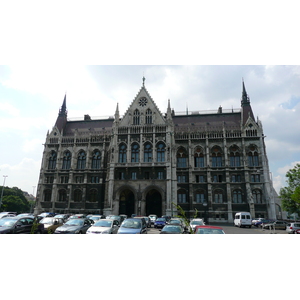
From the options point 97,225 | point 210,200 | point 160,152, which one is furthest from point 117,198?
point 97,225

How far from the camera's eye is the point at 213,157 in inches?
1843

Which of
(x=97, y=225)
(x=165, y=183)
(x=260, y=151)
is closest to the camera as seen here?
(x=97, y=225)

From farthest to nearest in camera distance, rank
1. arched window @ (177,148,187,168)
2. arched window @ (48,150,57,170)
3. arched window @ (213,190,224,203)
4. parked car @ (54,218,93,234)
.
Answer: arched window @ (48,150,57,170) → arched window @ (177,148,187,168) → arched window @ (213,190,224,203) → parked car @ (54,218,93,234)

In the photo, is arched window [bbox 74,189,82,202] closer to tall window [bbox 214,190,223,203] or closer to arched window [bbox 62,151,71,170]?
arched window [bbox 62,151,71,170]

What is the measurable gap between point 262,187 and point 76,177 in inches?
1526

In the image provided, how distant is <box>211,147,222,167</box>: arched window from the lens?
4628 centimetres

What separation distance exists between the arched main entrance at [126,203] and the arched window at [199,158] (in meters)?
15.0

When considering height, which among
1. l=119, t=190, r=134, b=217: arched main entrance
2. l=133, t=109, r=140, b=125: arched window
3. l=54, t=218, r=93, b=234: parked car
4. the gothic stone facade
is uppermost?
l=133, t=109, r=140, b=125: arched window

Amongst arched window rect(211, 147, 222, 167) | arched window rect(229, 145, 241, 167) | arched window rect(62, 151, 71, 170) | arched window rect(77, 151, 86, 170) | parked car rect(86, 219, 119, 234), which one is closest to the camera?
parked car rect(86, 219, 119, 234)

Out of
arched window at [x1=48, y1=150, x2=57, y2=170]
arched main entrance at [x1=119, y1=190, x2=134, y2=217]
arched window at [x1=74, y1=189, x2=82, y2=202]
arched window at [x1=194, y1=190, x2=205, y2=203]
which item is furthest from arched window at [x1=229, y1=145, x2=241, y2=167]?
arched window at [x1=48, y1=150, x2=57, y2=170]

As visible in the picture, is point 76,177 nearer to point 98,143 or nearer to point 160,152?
point 98,143

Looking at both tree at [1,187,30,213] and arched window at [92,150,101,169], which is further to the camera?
tree at [1,187,30,213]

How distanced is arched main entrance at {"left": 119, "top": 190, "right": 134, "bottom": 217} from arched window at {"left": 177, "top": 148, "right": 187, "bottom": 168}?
11.8m

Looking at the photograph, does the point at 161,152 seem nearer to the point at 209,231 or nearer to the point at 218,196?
the point at 218,196
